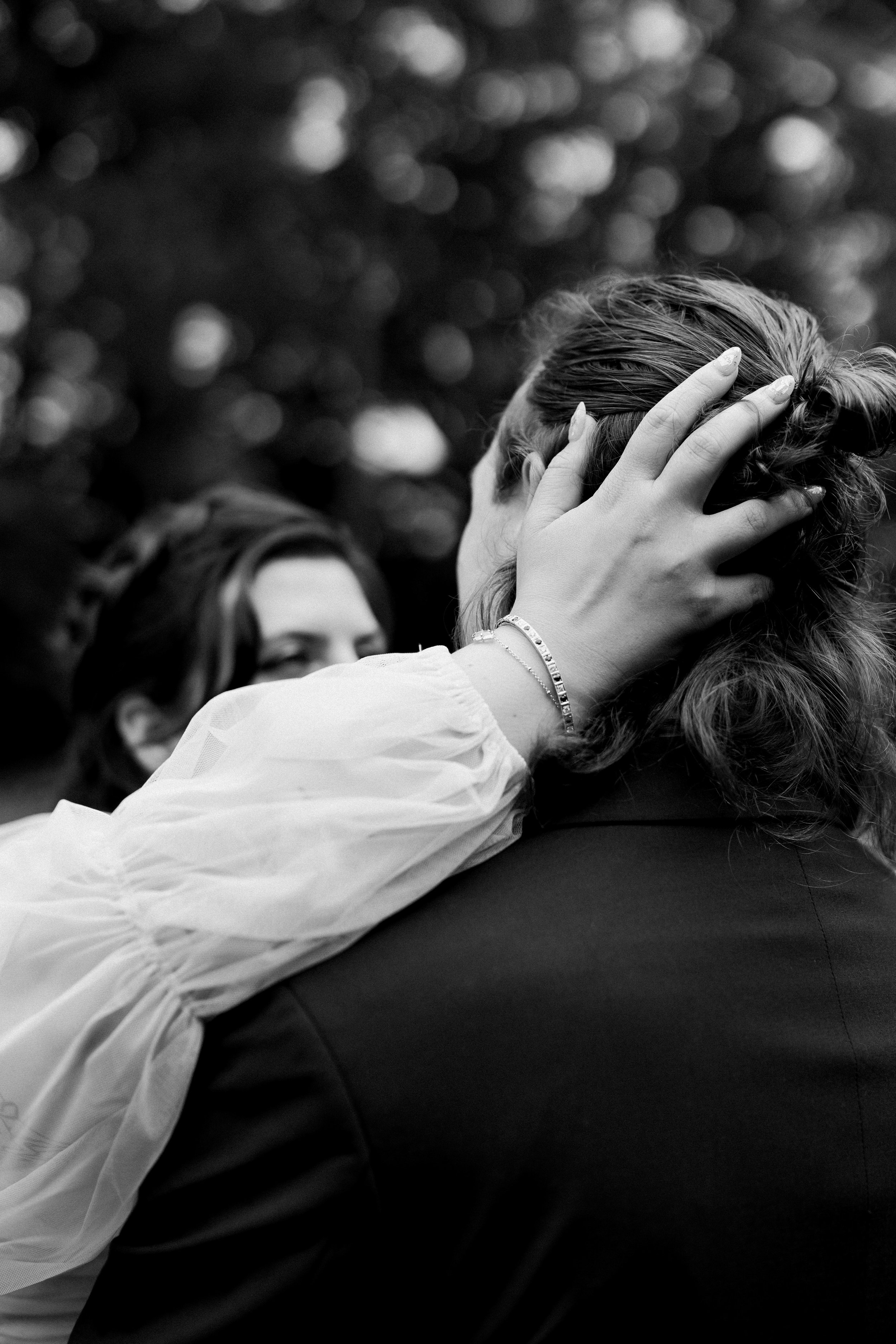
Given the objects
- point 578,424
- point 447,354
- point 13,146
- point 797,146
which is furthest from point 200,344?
point 578,424

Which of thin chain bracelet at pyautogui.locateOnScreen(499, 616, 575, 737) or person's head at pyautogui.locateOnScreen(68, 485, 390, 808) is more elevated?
thin chain bracelet at pyautogui.locateOnScreen(499, 616, 575, 737)

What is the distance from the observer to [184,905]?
1193 millimetres

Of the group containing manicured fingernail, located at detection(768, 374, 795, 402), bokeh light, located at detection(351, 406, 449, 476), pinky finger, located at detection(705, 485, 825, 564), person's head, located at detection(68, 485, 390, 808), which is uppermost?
manicured fingernail, located at detection(768, 374, 795, 402)

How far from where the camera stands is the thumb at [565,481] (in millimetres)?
1459

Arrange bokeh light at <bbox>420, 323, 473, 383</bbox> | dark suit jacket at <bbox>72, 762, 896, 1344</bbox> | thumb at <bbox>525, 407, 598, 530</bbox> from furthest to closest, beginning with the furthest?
bokeh light at <bbox>420, 323, 473, 383</bbox>
thumb at <bbox>525, 407, 598, 530</bbox>
dark suit jacket at <bbox>72, 762, 896, 1344</bbox>

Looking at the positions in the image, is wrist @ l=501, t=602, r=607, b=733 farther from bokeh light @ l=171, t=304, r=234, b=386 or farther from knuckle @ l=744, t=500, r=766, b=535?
bokeh light @ l=171, t=304, r=234, b=386

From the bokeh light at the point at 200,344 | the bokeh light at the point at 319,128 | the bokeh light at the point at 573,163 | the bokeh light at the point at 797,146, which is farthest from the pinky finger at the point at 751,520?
the bokeh light at the point at 573,163

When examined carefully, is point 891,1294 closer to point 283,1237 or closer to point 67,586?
point 283,1237

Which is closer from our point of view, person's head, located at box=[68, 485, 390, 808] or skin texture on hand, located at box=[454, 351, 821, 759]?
skin texture on hand, located at box=[454, 351, 821, 759]

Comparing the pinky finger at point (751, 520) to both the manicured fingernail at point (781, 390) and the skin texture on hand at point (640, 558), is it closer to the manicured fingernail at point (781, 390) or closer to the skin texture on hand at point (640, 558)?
the skin texture on hand at point (640, 558)

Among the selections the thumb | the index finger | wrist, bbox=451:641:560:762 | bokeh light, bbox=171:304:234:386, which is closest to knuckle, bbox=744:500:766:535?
the index finger

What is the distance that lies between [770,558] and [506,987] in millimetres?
649

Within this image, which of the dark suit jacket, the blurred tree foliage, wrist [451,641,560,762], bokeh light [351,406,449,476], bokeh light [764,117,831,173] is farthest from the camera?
bokeh light [351,406,449,476]

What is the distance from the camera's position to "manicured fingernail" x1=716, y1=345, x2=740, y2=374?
1382mm
